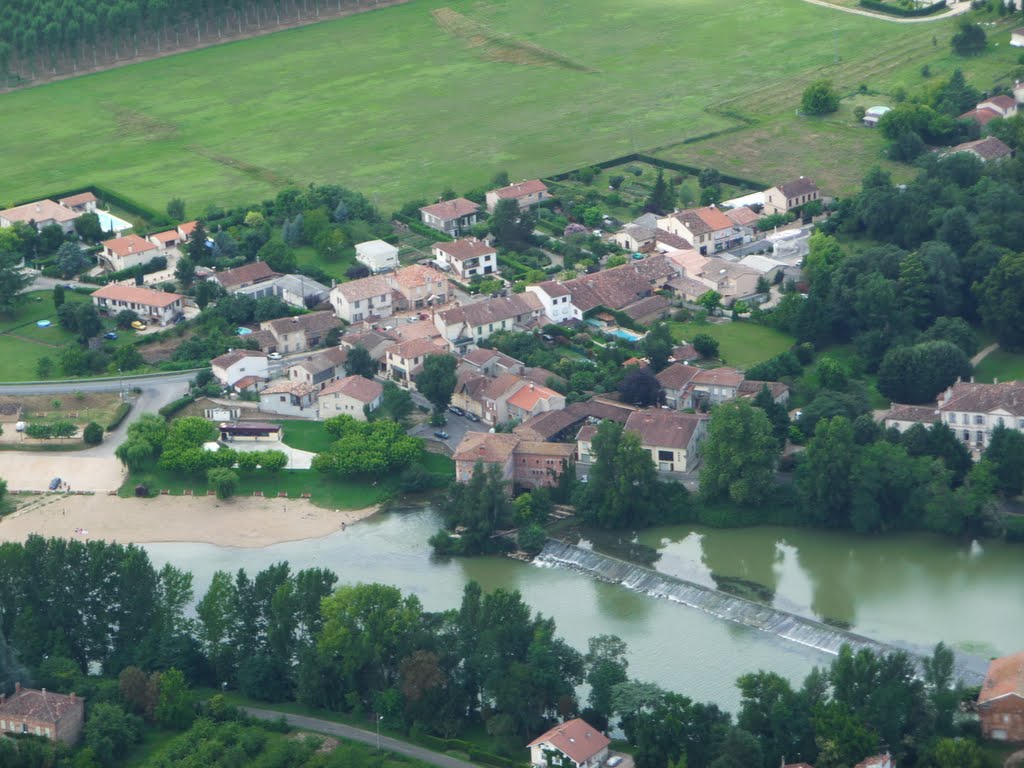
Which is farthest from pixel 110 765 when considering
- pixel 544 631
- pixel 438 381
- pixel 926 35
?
pixel 926 35

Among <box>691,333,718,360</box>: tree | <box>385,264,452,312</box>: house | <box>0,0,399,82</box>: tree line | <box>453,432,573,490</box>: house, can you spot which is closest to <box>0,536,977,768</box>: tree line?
<box>453,432,573,490</box>: house

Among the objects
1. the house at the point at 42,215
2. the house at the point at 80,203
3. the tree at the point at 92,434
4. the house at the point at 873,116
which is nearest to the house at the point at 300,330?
the tree at the point at 92,434

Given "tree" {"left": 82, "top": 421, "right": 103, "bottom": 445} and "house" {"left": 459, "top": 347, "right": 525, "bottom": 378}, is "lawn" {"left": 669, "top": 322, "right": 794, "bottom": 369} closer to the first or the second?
"house" {"left": 459, "top": 347, "right": 525, "bottom": 378}

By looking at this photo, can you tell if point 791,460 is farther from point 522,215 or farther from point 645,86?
point 645,86

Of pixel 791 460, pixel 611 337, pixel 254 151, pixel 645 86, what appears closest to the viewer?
pixel 791 460

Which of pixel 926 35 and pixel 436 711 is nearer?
pixel 436 711

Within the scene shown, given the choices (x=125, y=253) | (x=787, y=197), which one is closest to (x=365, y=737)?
(x=125, y=253)
